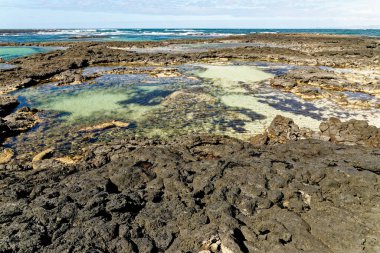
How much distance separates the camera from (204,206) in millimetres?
7273

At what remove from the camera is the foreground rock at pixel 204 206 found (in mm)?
5867

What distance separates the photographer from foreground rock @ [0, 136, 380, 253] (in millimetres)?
5867

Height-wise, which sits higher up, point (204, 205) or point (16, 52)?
point (16, 52)

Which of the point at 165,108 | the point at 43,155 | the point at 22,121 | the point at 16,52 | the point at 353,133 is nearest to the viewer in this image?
the point at 353,133

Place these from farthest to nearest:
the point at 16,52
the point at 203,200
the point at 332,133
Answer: the point at 16,52 < the point at 332,133 < the point at 203,200

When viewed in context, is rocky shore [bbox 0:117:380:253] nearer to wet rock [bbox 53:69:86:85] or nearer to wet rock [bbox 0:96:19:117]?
wet rock [bbox 0:96:19:117]

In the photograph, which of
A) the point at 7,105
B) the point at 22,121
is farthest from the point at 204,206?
the point at 7,105

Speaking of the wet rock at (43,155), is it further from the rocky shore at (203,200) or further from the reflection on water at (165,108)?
the reflection on water at (165,108)

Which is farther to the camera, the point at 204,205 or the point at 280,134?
the point at 280,134

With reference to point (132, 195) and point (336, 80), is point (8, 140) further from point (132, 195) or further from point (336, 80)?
point (336, 80)

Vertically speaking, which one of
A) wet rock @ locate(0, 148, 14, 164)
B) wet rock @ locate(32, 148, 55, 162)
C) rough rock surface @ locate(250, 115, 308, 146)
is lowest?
wet rock @ locate(0, 148, 14, 164)

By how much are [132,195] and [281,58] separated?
44.5 metres

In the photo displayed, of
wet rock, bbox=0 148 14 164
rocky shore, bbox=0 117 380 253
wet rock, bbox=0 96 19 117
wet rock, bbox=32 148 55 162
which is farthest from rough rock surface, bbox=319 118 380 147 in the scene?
wet rock, bbox=0 96 19 117

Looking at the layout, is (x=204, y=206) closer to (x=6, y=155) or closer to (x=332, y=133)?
(x=332, y=133)
